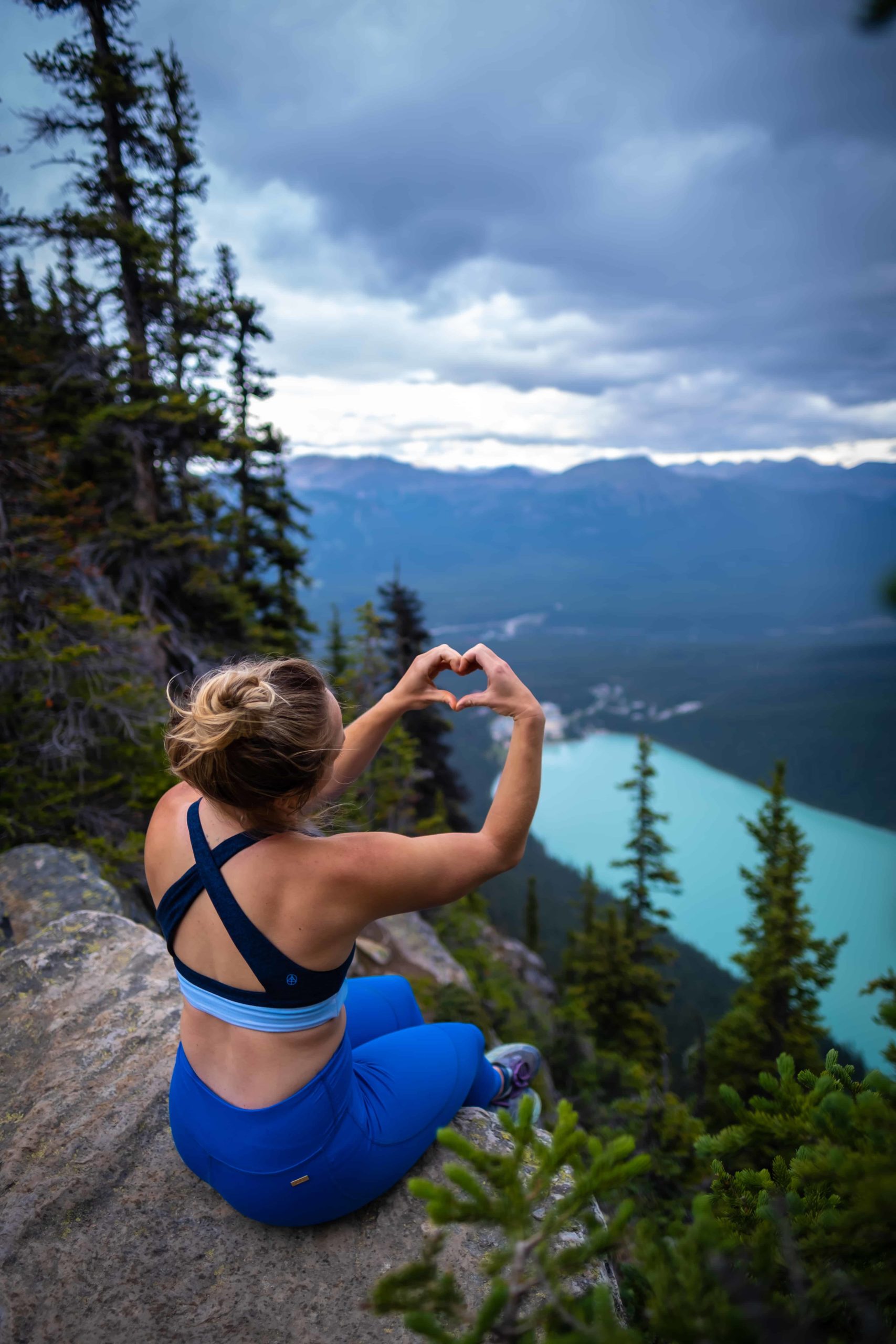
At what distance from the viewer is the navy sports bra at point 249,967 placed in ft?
6.25

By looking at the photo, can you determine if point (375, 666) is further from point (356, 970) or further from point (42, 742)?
point (42, 742)

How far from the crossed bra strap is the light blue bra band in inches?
1.0

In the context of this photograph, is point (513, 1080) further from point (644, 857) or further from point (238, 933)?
point (644, 857)

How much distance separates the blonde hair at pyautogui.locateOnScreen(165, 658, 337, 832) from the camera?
1828mm

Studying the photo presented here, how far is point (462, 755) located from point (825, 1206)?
124 metres

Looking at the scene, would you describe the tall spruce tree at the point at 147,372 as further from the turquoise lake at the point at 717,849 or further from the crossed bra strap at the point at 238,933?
the turquoise lake at the point at 717,849

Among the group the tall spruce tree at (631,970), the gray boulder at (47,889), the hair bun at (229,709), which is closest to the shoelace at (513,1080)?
the hair bun at (229,709)

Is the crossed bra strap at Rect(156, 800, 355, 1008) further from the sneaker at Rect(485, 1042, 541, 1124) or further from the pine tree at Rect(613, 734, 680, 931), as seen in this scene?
the pine tree at Rect(613, 734, 680, 931)

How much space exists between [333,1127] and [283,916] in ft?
2.73

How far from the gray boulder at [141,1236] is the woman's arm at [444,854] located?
138cm

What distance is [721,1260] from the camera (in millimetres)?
1177

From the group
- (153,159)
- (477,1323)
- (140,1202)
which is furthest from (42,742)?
(153,159)

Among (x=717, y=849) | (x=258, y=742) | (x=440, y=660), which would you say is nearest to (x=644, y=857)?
(x=440, y=660)

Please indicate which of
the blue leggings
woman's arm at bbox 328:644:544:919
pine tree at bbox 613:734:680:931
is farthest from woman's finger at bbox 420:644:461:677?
pine tree at bbox 613:734:680:931
